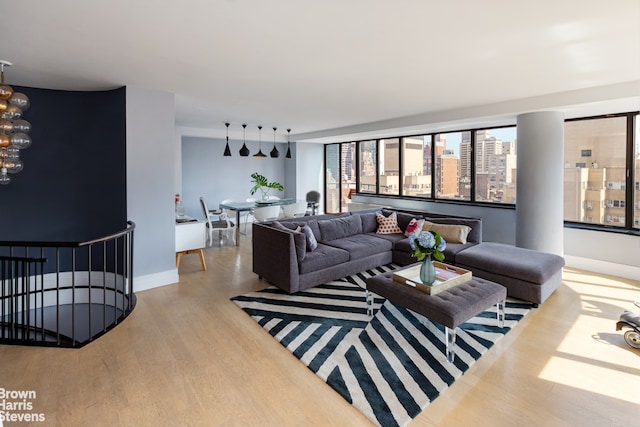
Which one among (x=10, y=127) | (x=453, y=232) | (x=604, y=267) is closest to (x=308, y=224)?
(x=453, y=232)

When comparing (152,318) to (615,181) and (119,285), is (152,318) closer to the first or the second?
(119,285)

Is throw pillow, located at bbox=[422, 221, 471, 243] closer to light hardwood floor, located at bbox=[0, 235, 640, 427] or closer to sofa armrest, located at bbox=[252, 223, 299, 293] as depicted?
light hardwood floor, located at bbox=[0, 235, 640, 427]

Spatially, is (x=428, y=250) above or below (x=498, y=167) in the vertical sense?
below

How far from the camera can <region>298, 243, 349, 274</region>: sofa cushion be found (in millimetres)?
4143

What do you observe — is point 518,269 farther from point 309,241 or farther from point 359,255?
point 309,241

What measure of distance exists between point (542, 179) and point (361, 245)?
2.70 meters

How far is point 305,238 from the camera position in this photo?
169 inches

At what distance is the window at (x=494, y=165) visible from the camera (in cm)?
593

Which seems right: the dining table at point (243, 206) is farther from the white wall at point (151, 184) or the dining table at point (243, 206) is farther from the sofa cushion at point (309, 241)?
the sofa cushion at point (309, 241)

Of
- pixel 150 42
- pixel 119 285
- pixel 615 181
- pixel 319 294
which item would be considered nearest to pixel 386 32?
pixel 150 42

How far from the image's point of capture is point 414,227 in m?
5.43

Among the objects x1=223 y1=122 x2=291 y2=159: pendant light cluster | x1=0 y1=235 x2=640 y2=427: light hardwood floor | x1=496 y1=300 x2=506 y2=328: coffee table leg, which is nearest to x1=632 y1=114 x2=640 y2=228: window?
x1=0 y1=235 x2=640 y2=427: light hardwood floor

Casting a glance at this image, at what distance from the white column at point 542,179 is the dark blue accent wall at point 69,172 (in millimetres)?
5398

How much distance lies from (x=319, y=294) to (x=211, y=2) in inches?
123
